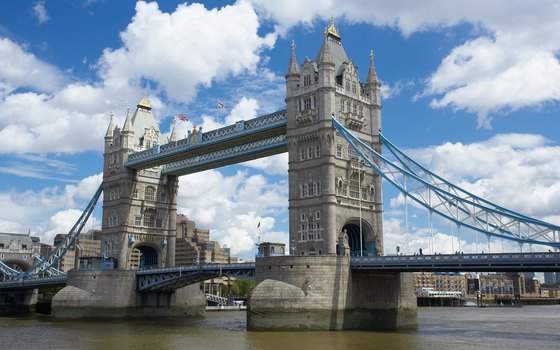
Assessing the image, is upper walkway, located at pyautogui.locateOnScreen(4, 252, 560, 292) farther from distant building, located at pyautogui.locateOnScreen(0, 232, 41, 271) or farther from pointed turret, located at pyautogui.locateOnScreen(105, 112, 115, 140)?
distant building, located at pyautogui.locateOnScreen(0, 232, 41, 271)

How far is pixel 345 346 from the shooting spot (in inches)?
1606

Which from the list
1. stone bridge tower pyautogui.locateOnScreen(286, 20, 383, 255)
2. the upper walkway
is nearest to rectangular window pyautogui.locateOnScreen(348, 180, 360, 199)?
stone bridge tower pyautogui.locateOnScreen(286, 20, 383, 255)

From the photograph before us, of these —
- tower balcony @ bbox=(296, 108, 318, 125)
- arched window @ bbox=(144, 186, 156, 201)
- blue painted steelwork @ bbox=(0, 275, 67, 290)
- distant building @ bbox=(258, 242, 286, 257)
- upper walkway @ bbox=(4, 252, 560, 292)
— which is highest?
tower balcony @ bbox=(296, 108, 318, 125)

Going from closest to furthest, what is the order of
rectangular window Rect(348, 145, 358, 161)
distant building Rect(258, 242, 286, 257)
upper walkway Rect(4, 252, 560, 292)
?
upper walkway Rect(4, 252, 560, 292)
distant building Rect(258, 242, 286, 257)
rectangular window Rect(348, 145, 358, 161)

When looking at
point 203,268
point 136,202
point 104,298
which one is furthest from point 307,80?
point 104,298

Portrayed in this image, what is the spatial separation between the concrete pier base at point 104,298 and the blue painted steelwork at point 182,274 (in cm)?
151

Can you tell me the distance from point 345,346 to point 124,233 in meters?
49.1

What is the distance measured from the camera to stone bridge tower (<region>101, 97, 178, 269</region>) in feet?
276

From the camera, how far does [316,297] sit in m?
52.0

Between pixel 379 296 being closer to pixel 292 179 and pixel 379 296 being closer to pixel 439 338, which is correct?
pixel 439 338

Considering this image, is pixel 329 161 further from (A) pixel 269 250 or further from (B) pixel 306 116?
(A) pixel 269 250

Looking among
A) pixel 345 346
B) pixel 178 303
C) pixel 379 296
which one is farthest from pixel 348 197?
pixel 178 303

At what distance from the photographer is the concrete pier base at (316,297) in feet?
168

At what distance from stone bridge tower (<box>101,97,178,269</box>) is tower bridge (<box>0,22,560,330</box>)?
0.15m
